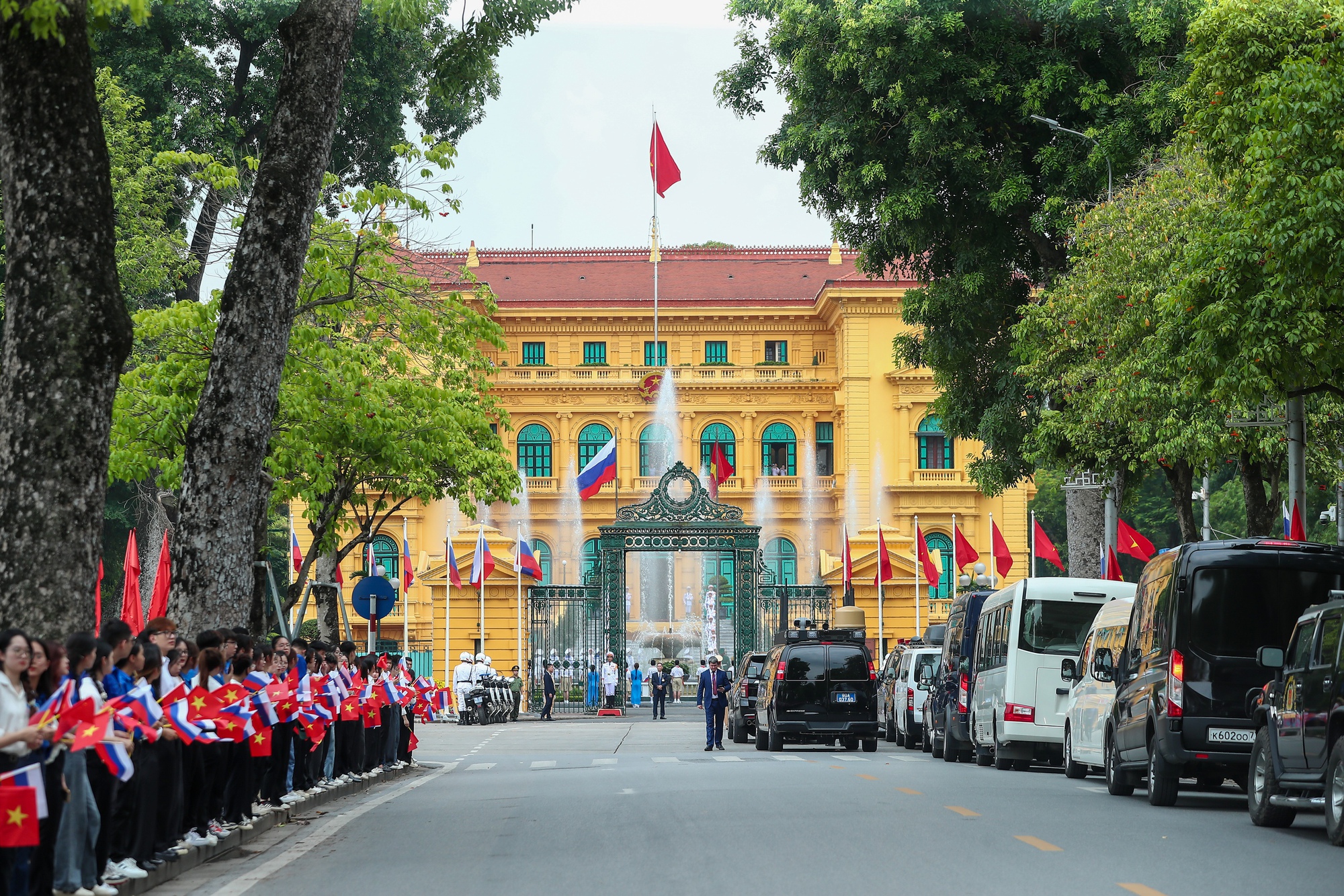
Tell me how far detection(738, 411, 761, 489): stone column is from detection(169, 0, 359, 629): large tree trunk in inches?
2220

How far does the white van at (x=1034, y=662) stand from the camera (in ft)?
72.5

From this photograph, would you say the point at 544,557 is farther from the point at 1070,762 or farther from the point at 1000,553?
the point at 1070,762

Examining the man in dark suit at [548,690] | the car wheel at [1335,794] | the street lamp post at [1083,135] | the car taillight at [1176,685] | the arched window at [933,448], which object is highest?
the street lamp post at [1083,135]

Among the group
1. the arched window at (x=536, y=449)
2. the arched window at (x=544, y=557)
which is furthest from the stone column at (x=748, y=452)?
the arched window at (x=544, y=557)

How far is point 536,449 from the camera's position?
7175cm

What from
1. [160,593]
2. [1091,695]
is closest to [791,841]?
[1091,695]

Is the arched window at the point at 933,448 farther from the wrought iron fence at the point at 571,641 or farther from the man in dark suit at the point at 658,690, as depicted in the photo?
the man in dark suit at the point at 658,690

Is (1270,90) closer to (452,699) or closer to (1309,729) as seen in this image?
(1309,729)

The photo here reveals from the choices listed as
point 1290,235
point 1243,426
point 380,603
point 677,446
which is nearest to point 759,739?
point 380,603

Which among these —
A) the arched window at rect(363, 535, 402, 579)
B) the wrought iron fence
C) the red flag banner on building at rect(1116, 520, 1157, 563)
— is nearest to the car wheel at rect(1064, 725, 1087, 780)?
the red flag banner on building at rect(1116, 520, 1157, 563)

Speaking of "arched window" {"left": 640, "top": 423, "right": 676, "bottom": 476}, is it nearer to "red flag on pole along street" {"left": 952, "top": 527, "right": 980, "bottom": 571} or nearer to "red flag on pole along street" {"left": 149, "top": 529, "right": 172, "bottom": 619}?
"red flag on pole along street" {"left": 952, "top": 527, "right": 980, "bottom": 571}

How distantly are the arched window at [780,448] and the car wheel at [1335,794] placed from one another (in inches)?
2363

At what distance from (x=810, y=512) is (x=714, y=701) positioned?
40478 millimetres

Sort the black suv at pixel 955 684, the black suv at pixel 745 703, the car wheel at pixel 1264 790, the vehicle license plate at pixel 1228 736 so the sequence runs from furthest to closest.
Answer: the black suv at pixel 745 703
the black suv at pixel 955 684
the vehicle license plate at pixel 1228 736
the car wheel at pixel 1264 790
